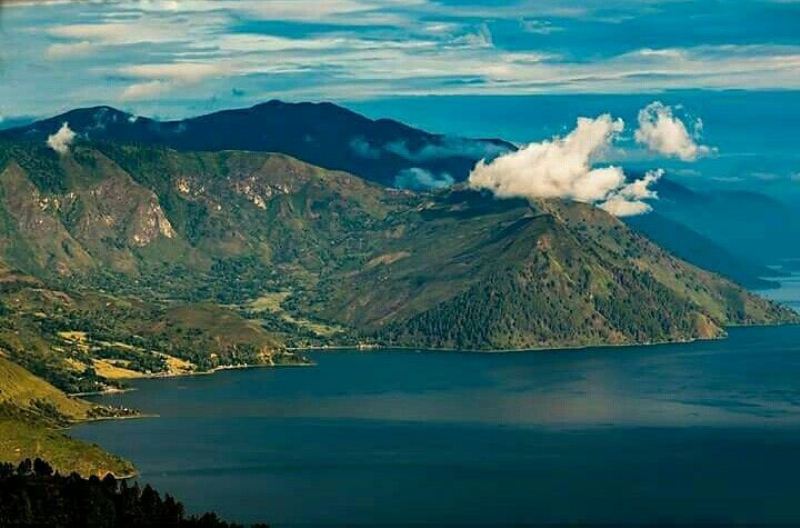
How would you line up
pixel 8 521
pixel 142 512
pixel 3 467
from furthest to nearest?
pixel 3 467 → pixel 142 512 → pixel 8 521

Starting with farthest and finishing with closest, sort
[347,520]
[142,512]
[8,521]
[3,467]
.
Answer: [347,520], [3,467], [142,512], [8,521]

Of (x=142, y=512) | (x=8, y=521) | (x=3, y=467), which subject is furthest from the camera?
(x=3, y=467)

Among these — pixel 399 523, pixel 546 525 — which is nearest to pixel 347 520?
pixel 399 523

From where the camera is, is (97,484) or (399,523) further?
(399,523)

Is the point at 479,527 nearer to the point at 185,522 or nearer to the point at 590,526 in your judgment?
the point at 590,526

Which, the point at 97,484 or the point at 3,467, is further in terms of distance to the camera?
the point at 3,467

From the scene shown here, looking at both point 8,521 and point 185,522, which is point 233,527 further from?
point 8,521

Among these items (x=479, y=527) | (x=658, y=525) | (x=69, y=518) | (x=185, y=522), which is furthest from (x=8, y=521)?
(x=658, y=525)

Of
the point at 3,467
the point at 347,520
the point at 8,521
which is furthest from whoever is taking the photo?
the point at 347,520
